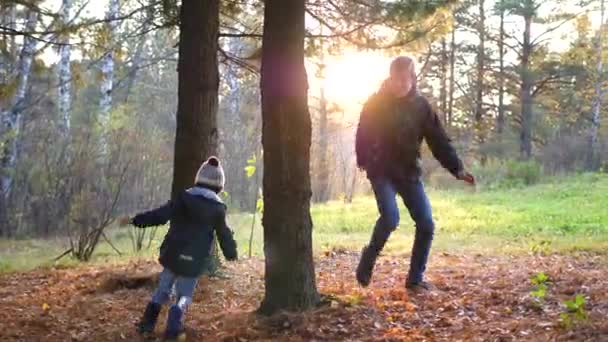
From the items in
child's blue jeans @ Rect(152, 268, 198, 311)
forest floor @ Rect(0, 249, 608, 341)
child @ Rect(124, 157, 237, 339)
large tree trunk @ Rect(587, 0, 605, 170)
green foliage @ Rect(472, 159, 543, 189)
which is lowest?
forest floor @ Rect(0, 249, 608, 341)

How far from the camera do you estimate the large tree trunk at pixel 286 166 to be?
4.88 metres

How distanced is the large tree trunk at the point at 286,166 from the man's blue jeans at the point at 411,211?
852 millimetres

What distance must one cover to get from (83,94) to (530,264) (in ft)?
108

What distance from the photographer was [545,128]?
33.3m

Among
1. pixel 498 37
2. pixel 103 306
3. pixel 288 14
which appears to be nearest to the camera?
pixel 288 14

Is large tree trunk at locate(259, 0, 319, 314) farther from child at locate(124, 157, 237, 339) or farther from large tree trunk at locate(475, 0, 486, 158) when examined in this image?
large tree trunk at locate(475, 0, 486, 158)

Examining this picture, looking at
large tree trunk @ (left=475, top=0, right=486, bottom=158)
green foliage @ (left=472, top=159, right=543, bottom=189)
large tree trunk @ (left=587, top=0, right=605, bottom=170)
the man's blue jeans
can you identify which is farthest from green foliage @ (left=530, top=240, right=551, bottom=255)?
large tree trunk @ (left=475, top=0, right=486, bottom=158)

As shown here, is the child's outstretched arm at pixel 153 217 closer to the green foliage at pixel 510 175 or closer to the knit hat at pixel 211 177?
the knit hat at pixel 211 177

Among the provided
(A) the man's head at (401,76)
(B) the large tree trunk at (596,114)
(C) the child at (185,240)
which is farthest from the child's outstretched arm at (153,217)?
(B) the large tree trunk at (596,114)

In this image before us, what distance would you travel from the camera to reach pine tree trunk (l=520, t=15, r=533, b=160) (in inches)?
1172

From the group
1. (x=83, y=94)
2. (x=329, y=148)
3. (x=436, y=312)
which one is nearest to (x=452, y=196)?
(x=329, y=148)

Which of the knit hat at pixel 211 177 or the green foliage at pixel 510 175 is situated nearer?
the knit hat at pixel 211 177

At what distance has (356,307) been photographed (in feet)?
16.4

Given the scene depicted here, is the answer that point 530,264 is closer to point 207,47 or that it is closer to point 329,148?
point 207,47
